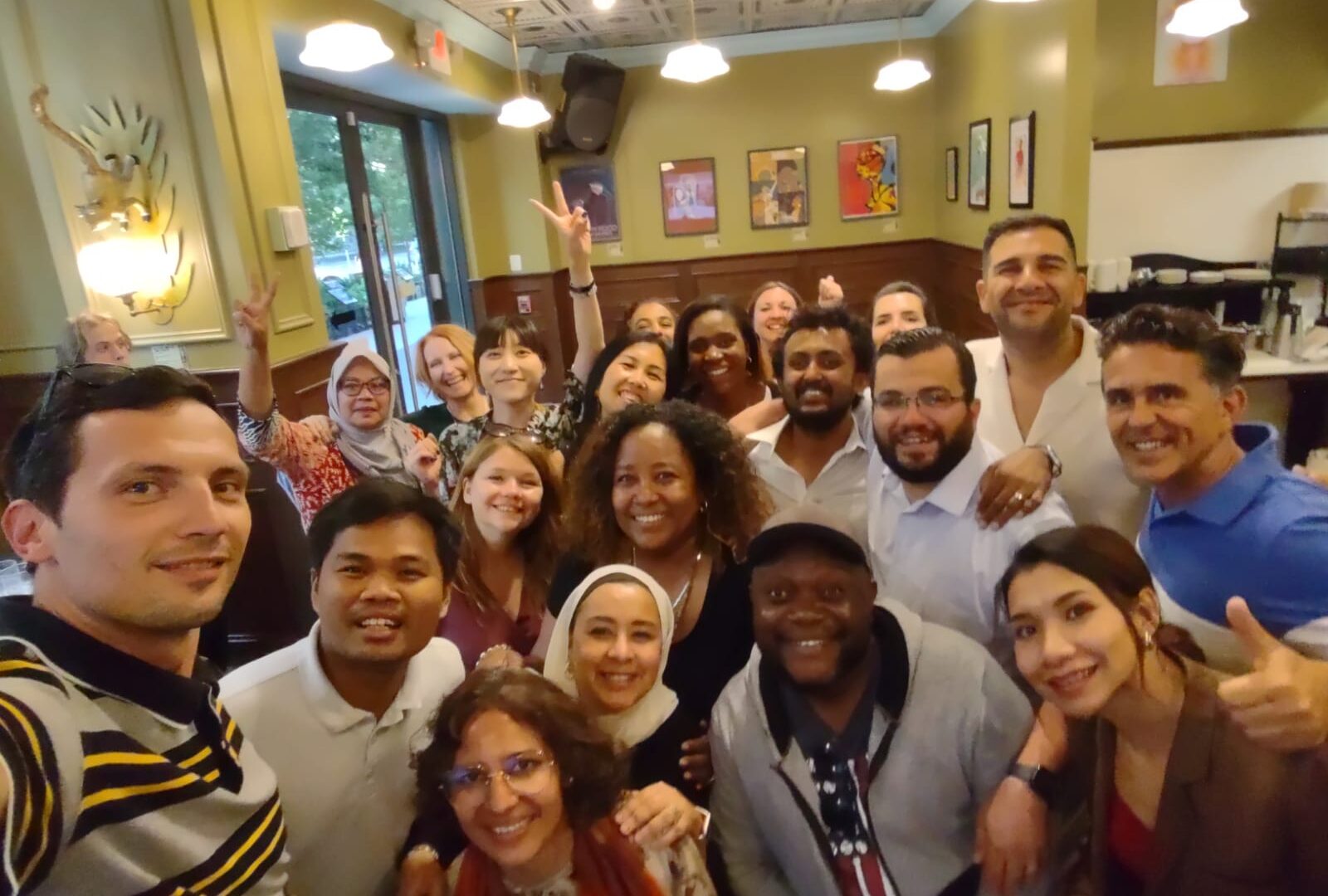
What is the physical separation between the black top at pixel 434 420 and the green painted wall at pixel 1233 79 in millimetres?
3966

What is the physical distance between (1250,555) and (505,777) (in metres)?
1.13

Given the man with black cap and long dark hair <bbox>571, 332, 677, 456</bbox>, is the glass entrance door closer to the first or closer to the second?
long dark hair <bbox>571, 332, 677, 456</bbox>

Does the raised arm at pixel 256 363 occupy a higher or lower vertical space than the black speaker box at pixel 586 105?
lower

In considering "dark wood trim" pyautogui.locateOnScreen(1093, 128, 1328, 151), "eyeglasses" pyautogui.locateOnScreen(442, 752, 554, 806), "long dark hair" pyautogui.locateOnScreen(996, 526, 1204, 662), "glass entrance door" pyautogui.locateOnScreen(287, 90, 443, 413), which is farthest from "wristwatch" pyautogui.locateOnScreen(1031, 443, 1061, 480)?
"dark wood trim" pyautogui.locateOnScreen(1093, 128, 1328, 151)

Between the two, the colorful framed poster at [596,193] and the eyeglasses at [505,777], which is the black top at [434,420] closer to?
the eyeglasses at [505,777]

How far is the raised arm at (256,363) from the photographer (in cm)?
241

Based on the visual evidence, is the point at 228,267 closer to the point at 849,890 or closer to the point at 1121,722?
the point at 849,890

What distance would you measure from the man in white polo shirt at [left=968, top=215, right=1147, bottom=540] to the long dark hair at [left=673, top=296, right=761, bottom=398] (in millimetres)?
822

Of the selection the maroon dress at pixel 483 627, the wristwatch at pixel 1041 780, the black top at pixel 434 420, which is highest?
the black top at pixel 434 420

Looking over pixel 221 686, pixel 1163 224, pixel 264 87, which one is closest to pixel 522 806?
pixel 221 686

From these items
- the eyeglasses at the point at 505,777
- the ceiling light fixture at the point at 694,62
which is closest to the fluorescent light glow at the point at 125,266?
the ceiling light fixture at the point at 694,62

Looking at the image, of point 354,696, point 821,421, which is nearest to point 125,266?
point 354,696

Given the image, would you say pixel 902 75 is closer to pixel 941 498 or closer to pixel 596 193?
pixel 596 193

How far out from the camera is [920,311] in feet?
8.96
